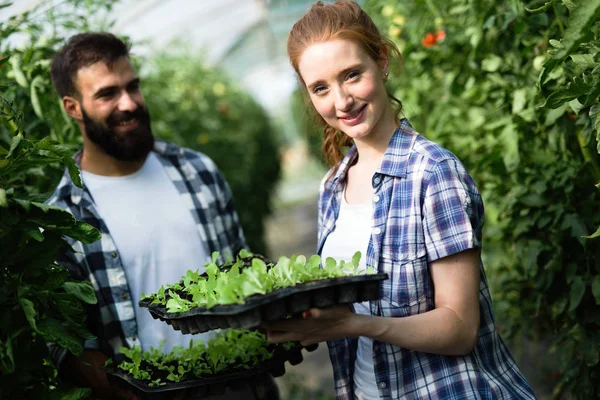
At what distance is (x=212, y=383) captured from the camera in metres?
1.67

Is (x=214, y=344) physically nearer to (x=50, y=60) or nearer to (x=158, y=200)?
(x=158, y=200)

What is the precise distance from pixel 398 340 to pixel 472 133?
164cm

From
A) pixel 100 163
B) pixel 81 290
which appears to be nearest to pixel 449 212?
pixel 81 290

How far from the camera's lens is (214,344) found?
72.6 inches

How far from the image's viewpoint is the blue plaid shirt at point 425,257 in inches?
58.8

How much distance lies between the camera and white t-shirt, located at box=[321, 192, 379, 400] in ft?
5.37

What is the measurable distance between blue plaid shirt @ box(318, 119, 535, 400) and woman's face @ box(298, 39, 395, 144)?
131mm

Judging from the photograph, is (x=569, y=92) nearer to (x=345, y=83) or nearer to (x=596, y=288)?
(x=345, y=83)

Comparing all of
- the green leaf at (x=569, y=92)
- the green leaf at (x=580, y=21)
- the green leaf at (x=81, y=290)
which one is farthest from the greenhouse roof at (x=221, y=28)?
the green leaf at (x=580, y=21)

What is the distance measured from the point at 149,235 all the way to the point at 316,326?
3.51 ft

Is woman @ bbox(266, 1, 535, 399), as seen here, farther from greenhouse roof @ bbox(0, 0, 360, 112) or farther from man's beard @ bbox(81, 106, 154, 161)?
greenhouse roof @ bbox(0, 0, 360, 112)

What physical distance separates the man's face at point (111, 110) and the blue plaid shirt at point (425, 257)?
3.61ft

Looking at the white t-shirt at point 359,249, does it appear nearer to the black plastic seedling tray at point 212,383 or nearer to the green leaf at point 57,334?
the black plastic seedling tray at point 212,383

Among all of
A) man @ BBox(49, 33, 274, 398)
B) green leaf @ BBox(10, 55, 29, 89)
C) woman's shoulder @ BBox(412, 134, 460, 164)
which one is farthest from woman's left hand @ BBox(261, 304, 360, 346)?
green leaf @ BBox(10, 55, 29, 89)
